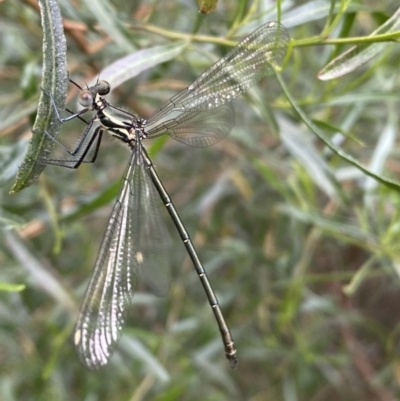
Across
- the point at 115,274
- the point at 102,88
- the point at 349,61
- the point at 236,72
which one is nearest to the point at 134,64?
the point at 102,88

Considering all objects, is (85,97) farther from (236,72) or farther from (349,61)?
(349,61)

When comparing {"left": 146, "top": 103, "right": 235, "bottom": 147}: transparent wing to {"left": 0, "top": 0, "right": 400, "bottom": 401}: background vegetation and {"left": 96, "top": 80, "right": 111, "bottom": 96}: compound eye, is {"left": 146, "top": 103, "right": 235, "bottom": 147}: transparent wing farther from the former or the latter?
{"left": 96, "top": 80, "right": 111, "bottom": 96}: compound eye

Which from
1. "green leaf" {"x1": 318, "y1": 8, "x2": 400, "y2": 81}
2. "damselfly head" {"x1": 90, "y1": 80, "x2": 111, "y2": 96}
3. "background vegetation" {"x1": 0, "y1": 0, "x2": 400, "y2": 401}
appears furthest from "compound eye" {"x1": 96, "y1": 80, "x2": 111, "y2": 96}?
"green leaf" {"x1": 318, "y1": 8, "x2": 400, "y2": 81}

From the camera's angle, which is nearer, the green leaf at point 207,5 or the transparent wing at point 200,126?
the green leaf at point 207,5

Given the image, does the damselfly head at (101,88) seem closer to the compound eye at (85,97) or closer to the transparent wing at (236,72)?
the compound eye at (85,97)

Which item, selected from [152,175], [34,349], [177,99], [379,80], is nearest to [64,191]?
[152,175]

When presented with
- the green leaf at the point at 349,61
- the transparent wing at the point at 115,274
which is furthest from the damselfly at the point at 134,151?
the green leaf at the point at 349,61
